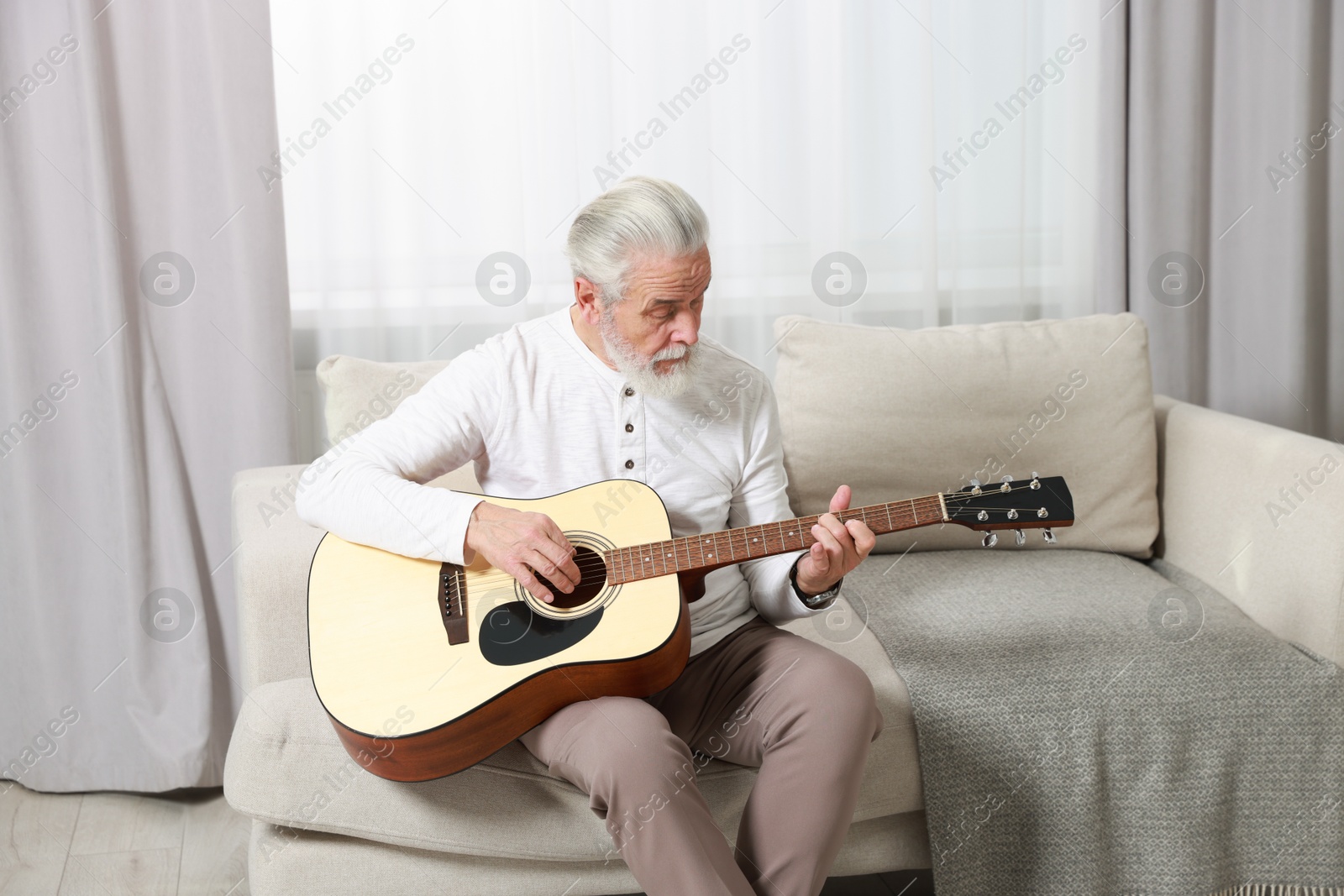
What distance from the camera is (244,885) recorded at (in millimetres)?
1773

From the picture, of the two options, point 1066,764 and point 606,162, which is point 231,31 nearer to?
point 606,162

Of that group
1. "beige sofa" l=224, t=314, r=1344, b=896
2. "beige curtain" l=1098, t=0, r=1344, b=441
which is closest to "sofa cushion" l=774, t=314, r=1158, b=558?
"beige sofa" l=224, t=314, r=1344, b=896

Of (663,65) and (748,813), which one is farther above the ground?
(663,65)

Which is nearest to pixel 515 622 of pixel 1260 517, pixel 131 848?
pixel 131 848

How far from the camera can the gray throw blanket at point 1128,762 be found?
141 cm

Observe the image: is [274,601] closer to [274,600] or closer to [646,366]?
[274,600]

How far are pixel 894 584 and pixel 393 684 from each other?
3.07 feet

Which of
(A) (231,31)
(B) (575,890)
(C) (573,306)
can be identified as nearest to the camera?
(B) (575,890)

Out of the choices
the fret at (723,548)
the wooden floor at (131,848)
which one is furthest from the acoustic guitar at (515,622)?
the wooden floor at (131,848)

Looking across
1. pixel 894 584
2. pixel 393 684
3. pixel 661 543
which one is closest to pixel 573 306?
pixel 661 543

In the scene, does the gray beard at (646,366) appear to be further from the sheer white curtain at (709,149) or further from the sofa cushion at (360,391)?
the sheer white curtain at (709,149)

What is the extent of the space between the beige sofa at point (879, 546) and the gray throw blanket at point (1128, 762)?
73 millimetres

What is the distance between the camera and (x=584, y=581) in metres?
1.32

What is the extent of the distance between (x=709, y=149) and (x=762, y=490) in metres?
1.00
